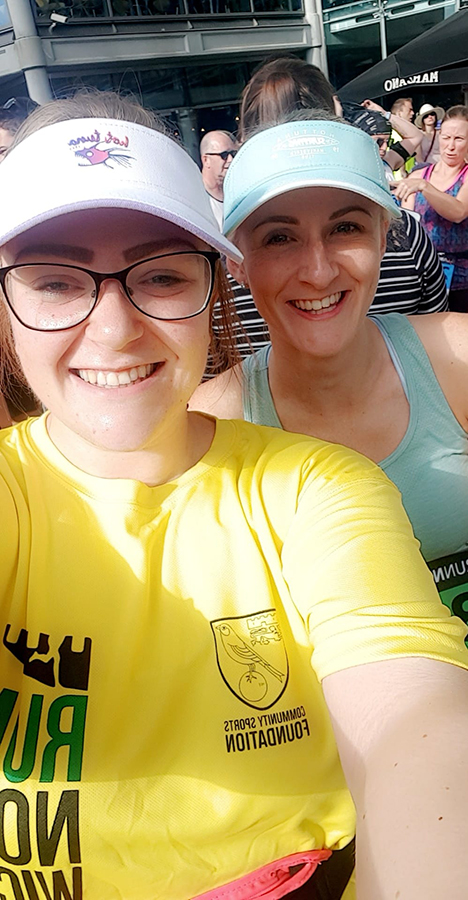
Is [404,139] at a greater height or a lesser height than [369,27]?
lesser

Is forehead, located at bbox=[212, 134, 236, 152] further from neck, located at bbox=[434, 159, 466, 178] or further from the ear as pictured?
the ear

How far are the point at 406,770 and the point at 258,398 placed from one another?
43.2 inches

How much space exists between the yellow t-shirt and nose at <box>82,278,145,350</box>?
0.84 feet

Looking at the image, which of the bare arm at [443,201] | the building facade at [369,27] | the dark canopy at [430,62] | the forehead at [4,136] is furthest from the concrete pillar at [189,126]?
the forehead at [4,136]

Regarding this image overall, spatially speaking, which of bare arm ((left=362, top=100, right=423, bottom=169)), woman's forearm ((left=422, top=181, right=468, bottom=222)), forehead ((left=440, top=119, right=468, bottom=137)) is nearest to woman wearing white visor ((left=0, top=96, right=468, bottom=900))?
woman's forearm ((left=422, top=181, right=468, bottom=222))

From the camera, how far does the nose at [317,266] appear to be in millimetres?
1566

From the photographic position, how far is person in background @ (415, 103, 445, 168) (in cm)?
589

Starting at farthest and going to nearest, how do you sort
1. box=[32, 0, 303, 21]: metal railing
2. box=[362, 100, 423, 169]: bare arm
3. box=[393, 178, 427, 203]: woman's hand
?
box=[32, 0, 303, 21]: metal railing < box=[362, 100, 423, 169]: bare arm < box=[393, 178, 427, 203]: woman's hand

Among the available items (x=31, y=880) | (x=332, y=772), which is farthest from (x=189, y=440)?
(x=31, y=880)

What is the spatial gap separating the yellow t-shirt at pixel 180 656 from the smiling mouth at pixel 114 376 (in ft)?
0.57

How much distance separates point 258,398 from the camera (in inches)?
70.1

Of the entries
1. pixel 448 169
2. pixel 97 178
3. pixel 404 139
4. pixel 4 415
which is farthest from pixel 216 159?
pixel 97 178

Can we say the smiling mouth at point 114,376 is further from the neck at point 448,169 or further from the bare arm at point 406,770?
the neck at point 448,169

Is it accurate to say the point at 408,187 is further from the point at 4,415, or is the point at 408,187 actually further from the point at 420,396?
the point at 4,415
